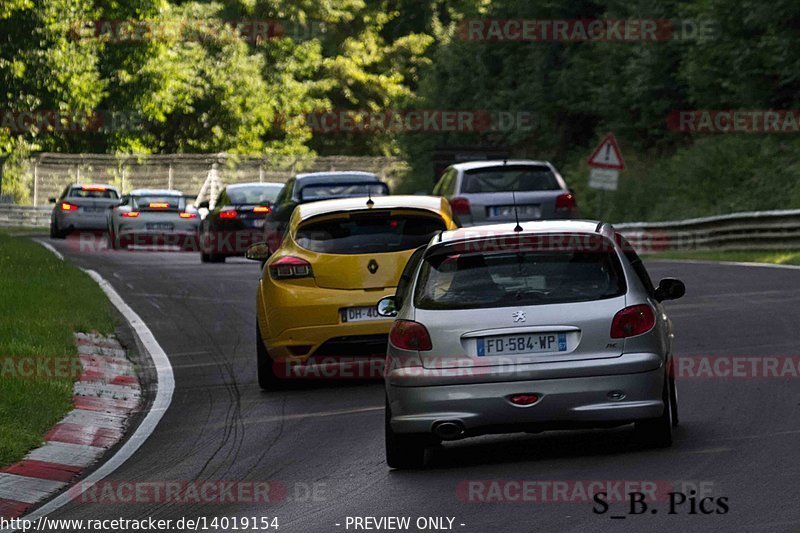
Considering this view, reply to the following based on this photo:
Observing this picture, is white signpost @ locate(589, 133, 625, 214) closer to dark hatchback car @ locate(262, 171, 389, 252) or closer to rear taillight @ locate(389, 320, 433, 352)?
dark hatchback car @ locate(262, 171, 389, 252)

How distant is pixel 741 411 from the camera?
458 inches

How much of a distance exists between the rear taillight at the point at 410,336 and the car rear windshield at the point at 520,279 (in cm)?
15

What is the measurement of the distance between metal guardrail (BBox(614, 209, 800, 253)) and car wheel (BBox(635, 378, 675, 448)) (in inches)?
806

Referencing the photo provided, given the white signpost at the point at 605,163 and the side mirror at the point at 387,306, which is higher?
the side mirror at the point at 387,306

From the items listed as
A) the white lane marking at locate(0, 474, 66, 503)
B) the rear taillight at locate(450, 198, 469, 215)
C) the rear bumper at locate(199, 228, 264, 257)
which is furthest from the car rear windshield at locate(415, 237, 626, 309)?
the rear bumper at locate(199, 228, 264, 257)

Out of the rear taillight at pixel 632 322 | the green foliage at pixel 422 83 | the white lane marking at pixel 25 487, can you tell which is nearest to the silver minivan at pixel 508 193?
the green foliage at pixel 422 83

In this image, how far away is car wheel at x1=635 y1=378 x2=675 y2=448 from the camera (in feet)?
33.0

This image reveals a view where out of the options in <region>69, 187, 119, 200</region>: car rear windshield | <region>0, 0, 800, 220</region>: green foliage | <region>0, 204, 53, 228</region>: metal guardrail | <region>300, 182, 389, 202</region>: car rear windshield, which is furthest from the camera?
<region>0, 204, 53, 228</region>: metal guardrail

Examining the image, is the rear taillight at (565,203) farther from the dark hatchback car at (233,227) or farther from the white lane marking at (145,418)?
the dark hatchback car at (233,227)

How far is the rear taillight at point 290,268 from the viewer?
1441cm

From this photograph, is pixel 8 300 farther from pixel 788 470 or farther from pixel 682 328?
pixel 788 470

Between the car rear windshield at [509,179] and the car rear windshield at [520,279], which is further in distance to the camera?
the car rear windshield at [509,179]

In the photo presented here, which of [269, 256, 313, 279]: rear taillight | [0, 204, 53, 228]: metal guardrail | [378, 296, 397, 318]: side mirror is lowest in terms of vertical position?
[0, 204, 53, 228]: metal guardrail

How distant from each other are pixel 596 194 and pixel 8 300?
27.3 meters
